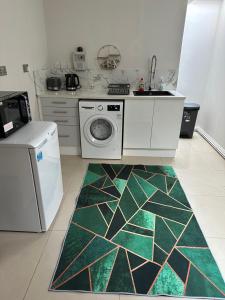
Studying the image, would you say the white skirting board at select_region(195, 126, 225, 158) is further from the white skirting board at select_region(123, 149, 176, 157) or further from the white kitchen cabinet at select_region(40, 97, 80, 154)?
the white kitchen cabinet at select_region(40, 97, 80, 154)

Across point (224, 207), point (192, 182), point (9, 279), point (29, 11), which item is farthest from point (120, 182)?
point (29, 11)

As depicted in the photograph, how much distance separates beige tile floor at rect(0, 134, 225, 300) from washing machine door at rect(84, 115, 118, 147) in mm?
373

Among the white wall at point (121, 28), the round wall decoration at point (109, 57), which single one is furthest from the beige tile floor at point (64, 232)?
the white wall at point (121, 28)

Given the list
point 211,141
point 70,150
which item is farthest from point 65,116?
point 211,141

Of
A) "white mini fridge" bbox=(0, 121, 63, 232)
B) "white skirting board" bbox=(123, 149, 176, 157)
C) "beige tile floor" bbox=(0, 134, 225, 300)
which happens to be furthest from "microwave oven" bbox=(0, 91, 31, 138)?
"white skirting board" bbox=(123, 149, 176, 157)

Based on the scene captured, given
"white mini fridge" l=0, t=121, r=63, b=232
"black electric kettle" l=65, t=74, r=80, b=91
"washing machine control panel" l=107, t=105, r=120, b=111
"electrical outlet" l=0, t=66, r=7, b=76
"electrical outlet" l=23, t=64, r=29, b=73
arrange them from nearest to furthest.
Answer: "white mini fridge" l=0, t=121, r=63, b=232 → "electrical outlet" l=0, t=66, r=7, b=76 → "electrical outlet" l=23, t=64, r=29, b=73 → "washing machine control panel" l=107, t=105, r=120, b=111 → "black electric kettle" l=65, t=74, r=80, b=91

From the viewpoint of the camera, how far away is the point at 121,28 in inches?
124

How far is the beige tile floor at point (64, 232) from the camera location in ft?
4.69

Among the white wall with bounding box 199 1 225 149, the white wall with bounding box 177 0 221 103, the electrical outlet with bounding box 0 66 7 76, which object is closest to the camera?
the electrical outlet with bounding box 0 66 7 76

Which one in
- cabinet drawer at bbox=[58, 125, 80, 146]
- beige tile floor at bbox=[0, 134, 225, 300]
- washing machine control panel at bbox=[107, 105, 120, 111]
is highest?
washing machine control panel at bbox=[107, 105, 120, 111]

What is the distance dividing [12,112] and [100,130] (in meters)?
1.57

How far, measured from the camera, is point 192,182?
2.64m

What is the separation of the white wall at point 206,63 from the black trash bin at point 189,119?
0.98ft

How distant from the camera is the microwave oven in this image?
152cm
